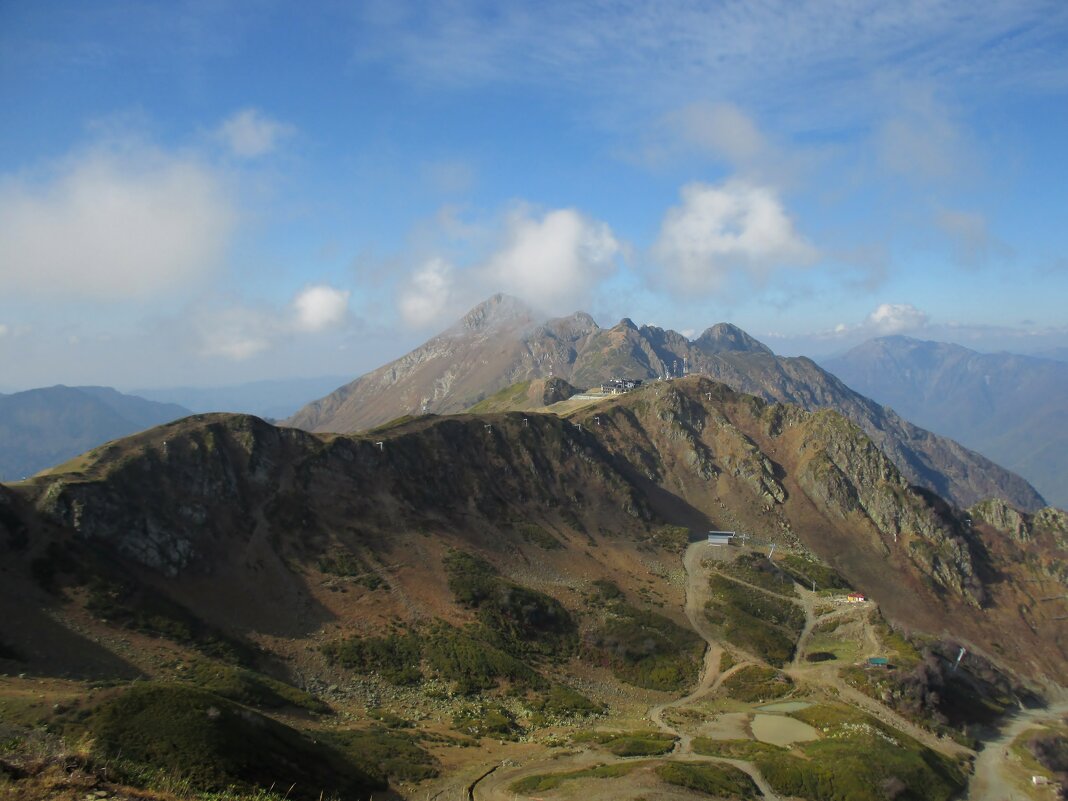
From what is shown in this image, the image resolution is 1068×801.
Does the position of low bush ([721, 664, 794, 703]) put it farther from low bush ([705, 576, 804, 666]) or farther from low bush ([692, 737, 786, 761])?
low bush ([692, 737, 786, 761])

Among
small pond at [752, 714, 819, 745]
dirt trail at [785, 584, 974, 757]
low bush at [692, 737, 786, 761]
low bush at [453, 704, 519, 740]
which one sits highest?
low bush at [453, 704, 519, 740]

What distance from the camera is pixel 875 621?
111m

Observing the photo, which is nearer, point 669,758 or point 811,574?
point 669,758

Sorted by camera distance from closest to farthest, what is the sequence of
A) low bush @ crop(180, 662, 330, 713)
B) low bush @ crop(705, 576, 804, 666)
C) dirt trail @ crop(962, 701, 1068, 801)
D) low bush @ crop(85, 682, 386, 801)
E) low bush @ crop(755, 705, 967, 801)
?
low bush @ crop(85, 682, 386, 801)
low bush @ crop(755, 705, 967, 801)
low bush @ crop(180, 662, 330, 713)
dirt trail @ crop(962, 701, 1068, 801)
low bush @ crop(705, 576, 804, 666)

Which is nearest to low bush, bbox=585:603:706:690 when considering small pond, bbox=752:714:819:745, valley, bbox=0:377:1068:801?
valley, bbox=0:377:1068:801

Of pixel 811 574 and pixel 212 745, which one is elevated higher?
pixel 212 745

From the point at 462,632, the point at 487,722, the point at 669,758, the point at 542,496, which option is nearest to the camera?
the point at 669,758

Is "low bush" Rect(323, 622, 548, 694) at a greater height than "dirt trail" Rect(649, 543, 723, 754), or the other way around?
"low bush" Rect(323, 622, 548, 694)

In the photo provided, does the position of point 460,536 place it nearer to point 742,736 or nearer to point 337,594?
point 337,594

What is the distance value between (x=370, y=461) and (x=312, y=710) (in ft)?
204

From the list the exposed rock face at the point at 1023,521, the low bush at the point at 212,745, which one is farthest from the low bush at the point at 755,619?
the exposed rock face at the point at 1023,521

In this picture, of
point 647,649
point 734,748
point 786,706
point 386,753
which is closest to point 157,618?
point 386,753

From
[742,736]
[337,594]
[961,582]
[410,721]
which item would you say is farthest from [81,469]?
[961,582]

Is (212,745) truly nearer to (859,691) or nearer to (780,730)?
(780,730)
